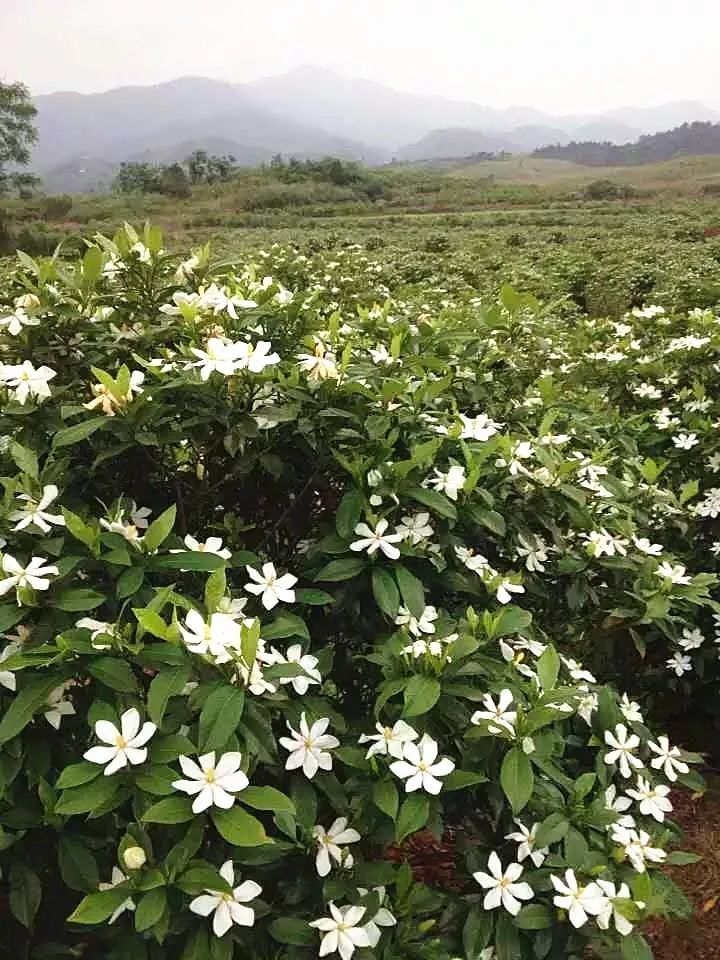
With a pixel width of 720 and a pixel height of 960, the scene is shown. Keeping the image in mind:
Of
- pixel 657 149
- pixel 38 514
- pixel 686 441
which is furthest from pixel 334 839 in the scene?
pixel 657 149

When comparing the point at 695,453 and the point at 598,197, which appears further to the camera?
the point at 598,197

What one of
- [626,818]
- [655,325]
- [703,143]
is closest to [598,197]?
[655,325]

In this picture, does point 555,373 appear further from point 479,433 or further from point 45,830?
point 45,830

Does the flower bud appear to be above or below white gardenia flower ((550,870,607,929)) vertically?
above

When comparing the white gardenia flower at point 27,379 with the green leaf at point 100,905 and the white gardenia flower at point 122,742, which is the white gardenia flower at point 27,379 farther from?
the green leaf at point 100,905

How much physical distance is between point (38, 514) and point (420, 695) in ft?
2.16

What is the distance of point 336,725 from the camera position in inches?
46.3

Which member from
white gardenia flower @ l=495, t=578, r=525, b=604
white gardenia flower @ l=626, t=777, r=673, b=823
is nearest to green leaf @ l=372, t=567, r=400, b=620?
white gardenia flower @ l=495, t=578, r=525, b=604

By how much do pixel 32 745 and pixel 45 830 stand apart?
0.54 feet

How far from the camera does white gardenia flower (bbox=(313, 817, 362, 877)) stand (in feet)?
3.73

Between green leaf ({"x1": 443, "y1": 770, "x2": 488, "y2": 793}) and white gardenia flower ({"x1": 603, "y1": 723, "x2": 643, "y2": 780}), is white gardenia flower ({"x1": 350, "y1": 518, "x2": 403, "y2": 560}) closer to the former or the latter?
green leaf ({"x1": 443, "y1": 770, "x2": 488, "y2": 793})

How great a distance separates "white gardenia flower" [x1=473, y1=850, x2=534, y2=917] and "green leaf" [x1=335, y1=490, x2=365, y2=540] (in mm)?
566

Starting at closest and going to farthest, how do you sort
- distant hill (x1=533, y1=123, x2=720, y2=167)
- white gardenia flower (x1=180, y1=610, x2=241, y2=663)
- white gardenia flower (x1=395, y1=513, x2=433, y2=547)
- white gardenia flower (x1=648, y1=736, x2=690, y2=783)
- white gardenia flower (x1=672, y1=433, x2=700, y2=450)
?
white gardenia flower (x1=180, y1=610, x2=241, y2=663)
white gardenia flower (x1=395, y1=513, x2=433, y2=547)
white gardenia flower (x1=648, y1=736, x2=690, y2=783)
white gardenia flower (x1=672, y1=433, x2=700, y2=450)
distant hill (x1=533, y1=123, x2=720, y2=167)

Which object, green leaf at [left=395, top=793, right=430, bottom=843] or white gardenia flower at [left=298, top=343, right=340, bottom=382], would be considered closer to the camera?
green leaf at [left=395, top=793, right=430, bottom=843]
